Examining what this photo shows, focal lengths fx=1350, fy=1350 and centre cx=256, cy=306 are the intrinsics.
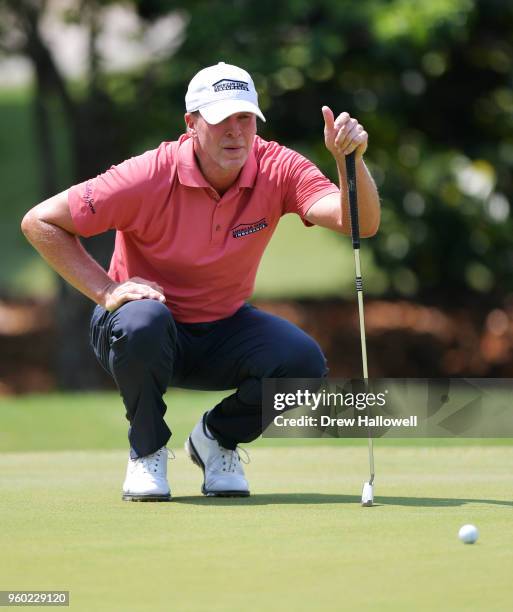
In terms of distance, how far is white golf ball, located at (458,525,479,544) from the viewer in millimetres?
4281

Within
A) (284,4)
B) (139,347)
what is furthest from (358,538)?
(284,4)

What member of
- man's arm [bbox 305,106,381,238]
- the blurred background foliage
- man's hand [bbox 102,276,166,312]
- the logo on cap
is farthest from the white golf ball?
the blurred background foliage

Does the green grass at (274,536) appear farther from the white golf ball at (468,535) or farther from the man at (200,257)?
the man at (200,257)

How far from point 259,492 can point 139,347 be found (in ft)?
2.94

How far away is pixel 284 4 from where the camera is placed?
14.4 m

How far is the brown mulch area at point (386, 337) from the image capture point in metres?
18.1

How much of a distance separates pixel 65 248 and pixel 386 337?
12.6 meters

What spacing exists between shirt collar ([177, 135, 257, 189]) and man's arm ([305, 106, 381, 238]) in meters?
0.31

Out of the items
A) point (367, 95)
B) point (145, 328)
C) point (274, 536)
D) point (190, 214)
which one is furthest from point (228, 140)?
point (367, 95)

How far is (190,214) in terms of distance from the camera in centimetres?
580

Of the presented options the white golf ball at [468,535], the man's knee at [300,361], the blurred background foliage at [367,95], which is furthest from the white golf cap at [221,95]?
the blurred background foliage at [367,95]

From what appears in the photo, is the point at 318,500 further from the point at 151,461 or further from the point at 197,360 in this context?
the point at 197,360

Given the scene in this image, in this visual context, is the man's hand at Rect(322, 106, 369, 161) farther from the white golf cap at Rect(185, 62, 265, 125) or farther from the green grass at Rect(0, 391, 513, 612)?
the green grass at Rect(0, 391, 513, 612)

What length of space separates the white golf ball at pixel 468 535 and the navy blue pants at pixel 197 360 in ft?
5.32
